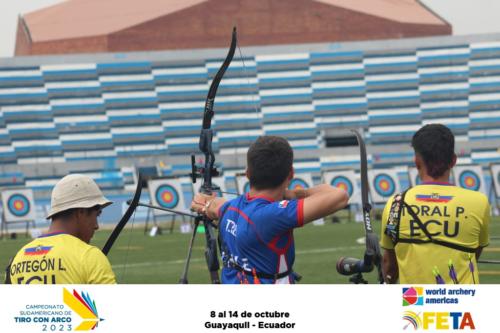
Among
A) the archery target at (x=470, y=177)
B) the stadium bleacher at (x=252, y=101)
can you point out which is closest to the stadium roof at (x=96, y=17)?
the stadium bleacher at (x=252, y=101)

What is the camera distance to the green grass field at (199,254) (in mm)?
10070

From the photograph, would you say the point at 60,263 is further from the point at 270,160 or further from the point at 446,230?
the point at 446,230

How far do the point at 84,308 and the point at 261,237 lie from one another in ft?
2.36

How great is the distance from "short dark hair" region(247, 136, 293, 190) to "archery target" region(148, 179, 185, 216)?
16.6 m

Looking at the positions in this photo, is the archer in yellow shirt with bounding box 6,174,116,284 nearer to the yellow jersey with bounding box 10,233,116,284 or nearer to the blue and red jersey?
the yellow jersey with bounding box 10,233,116,284

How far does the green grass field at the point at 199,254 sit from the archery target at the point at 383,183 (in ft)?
14.7

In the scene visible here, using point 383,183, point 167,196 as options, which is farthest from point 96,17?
point 167,196

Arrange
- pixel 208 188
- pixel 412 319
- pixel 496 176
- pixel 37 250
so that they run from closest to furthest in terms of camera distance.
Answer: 1. pixel 412 319
2. pixel 37 250
3. pixel 208 188
4. pixel 496 176

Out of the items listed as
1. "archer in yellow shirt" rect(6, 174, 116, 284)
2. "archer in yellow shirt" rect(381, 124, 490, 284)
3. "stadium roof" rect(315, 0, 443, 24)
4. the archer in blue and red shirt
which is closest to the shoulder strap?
"archer in yellow shirt" rect(381, 124, 490, 284)

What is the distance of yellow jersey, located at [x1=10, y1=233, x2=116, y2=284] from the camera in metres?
3.62

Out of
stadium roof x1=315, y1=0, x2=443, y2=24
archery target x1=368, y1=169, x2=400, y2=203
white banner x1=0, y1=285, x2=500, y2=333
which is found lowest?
archery target x1=368, y1=169, x2=400, y2=203

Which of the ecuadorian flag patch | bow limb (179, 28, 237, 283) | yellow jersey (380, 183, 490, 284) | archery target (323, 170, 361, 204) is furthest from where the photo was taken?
archery target (323, 170, 361, 204)

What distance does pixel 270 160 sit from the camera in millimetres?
3895

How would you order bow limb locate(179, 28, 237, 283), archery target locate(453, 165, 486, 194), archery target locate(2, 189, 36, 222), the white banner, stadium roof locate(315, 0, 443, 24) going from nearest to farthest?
1. the white banner
2. bow limb locate(179, 28, 237, 283)
3. archery target locate(2, 189, 36, 222)
4. archery target locate(453, 165, 486, 194)
5. stadium roof locate(315, 0, 443, 24)
